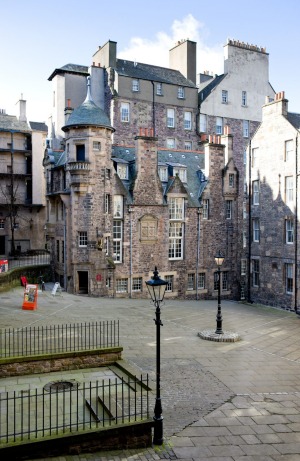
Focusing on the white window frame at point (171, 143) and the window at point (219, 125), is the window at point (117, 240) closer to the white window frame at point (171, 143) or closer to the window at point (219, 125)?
the white window frame at point (171, 143)

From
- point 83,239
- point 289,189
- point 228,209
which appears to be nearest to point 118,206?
point 83,239

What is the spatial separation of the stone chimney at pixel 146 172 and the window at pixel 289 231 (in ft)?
30.6

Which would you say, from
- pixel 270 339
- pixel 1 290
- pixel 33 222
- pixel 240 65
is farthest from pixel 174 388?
pixel 240 65

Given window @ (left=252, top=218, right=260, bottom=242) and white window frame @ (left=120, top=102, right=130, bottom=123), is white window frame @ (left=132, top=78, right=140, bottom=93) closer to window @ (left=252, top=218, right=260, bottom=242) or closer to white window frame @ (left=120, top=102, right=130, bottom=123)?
white window frame @ (left=120, top=102, right=130, bottom=123)

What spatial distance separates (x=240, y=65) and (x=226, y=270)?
84.0 ft

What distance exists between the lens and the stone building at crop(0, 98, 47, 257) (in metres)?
48.3

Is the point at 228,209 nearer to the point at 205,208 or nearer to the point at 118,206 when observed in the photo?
the point at 205,208

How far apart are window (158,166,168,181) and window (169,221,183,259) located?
3555mm

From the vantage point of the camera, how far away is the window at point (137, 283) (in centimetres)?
3244

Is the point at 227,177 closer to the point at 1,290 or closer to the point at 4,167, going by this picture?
the point at 1,290

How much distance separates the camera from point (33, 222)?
50.2 m

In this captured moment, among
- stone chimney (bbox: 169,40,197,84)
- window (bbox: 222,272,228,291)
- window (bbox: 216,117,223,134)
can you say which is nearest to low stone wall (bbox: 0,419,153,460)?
window (bbox: 222,272,228,291)

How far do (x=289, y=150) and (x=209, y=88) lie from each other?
70.4 feet

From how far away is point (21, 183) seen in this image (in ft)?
164
